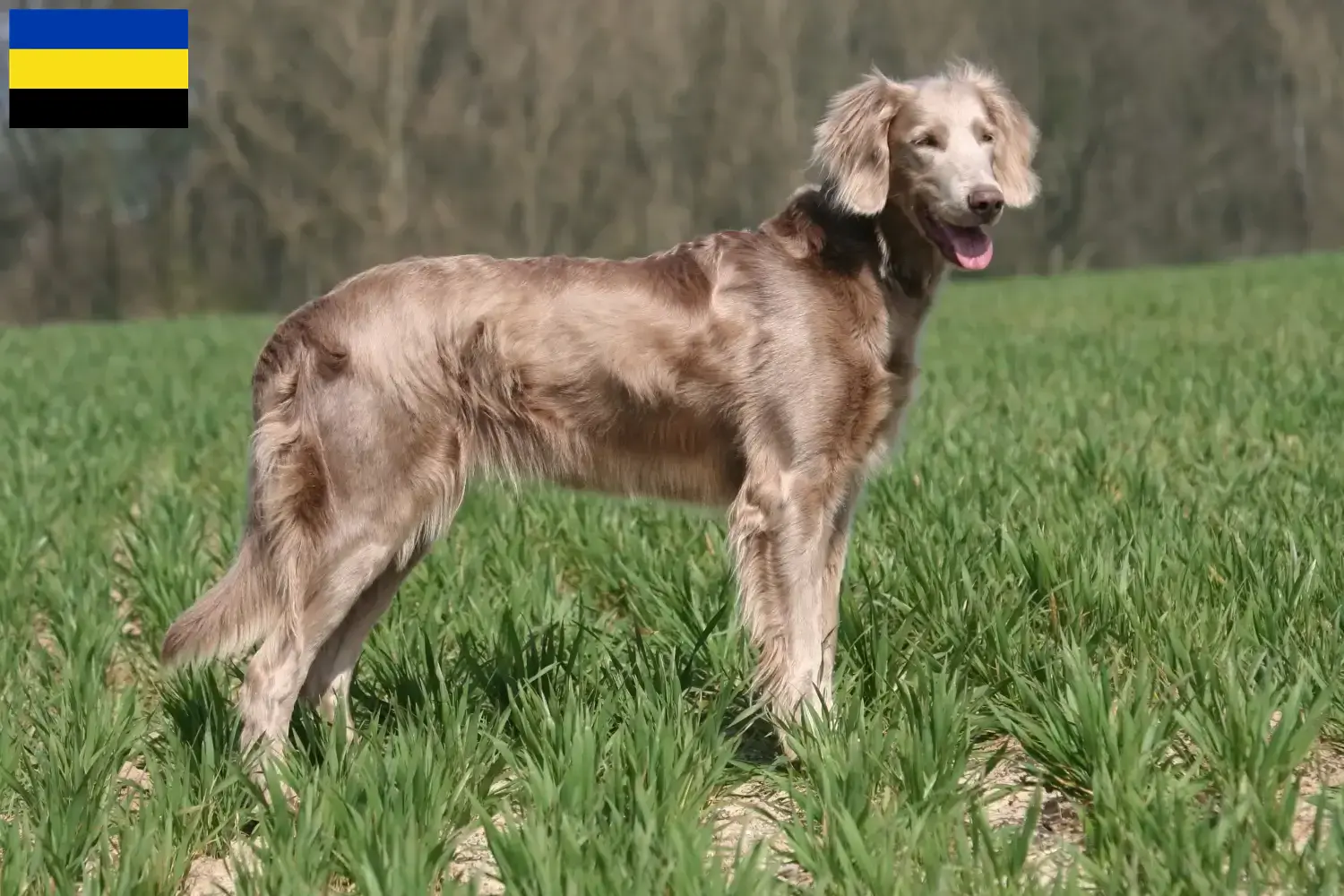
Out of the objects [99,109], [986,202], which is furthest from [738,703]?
[99,109]

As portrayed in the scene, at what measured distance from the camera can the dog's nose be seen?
3.35 metres

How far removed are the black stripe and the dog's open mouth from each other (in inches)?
1071

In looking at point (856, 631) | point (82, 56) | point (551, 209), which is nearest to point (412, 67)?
point (551, 209)

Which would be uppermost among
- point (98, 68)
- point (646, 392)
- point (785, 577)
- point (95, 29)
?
point (95, 29)

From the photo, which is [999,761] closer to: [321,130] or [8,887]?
[8,887]

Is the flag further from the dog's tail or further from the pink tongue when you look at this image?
the pink tongue

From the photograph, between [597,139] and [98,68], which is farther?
[597,139]

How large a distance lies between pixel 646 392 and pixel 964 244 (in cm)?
90

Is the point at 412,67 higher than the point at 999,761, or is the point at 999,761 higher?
the point at 412,67

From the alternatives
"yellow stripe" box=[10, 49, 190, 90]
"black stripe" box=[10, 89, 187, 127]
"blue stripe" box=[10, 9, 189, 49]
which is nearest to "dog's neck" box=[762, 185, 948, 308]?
"blue stripe" box=[10, 9, 189, 49]

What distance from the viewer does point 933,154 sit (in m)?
3.55

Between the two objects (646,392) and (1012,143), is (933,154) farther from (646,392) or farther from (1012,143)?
(646,392)

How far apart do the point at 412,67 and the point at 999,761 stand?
26.4m

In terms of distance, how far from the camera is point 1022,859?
242 centimetres
